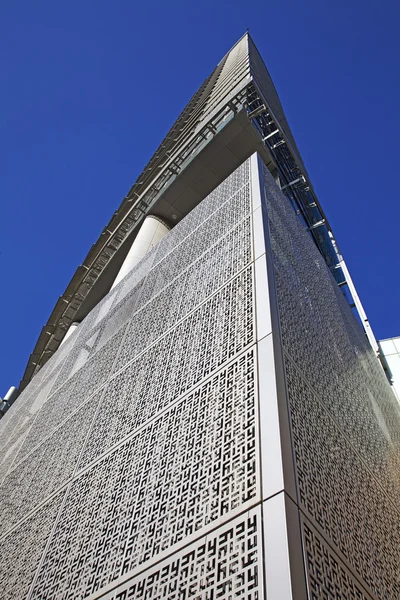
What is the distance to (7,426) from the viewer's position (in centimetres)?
1043

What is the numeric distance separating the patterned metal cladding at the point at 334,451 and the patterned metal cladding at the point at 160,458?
40 cm

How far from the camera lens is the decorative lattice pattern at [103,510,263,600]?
7.35 feet

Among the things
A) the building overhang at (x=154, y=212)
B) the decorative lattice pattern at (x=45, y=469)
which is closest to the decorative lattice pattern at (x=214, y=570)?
the decorative lattice pattern at (x=45, y=469)

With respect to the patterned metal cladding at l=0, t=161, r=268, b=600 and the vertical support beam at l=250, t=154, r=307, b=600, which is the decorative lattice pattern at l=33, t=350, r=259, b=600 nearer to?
the patterned metal cladding at l=0, t=161, r=268, b=600

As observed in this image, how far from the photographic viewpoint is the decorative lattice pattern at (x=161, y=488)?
288cm

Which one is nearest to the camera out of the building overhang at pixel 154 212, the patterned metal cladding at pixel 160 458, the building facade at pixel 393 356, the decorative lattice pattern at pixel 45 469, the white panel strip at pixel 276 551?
the white panel strip at pixel 276 551

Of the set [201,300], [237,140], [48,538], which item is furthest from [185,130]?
[48,538]

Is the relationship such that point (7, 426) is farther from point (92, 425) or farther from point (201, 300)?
point (201, 300)

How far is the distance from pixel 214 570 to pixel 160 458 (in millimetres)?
1307

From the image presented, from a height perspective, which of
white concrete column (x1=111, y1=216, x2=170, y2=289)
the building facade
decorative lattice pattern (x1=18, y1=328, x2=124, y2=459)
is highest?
white concrete column (x1=111, y1=216, x2=170, y2=289)

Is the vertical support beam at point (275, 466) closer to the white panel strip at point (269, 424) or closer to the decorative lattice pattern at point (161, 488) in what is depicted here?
the white panel strip at point (269, 424)

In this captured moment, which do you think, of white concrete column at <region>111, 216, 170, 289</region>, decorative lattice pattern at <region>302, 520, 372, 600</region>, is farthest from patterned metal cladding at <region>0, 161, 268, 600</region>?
white concrete column at <region>111, 216, 170, 289</region>

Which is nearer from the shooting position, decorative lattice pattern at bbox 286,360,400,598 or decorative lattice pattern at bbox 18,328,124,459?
decorative lattice pattern at bbox 286,360,400,598

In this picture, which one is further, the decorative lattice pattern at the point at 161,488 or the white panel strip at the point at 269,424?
the decorative lattice pattern at the point at 161,488
